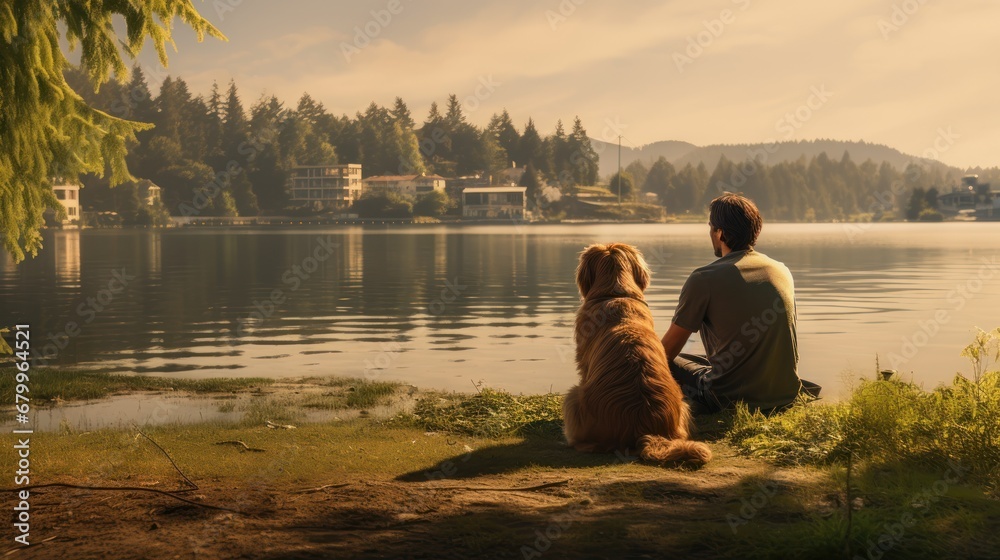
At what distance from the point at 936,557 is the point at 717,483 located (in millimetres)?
1578

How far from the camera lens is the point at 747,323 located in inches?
282

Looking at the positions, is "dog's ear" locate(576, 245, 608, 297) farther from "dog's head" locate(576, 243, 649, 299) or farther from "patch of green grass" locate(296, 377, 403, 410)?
"patch of green grass" locate(296, 377, 403, 410)

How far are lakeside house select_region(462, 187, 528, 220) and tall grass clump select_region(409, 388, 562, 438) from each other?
176 meters

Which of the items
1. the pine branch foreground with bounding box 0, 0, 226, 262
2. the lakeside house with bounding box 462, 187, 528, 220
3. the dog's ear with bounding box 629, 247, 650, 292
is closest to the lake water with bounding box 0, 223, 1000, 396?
the dog's ear with bounding box 629, 247, 650, 292

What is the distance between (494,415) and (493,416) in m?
0.01

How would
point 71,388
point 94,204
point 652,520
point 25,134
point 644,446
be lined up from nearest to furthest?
point 652,520, point 644,446, point 25,134, point 71,388, point 94,204

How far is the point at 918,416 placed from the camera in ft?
21.1

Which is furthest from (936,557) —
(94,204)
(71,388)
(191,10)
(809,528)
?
(94,204)

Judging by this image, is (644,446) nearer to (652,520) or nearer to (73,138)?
(652,520)

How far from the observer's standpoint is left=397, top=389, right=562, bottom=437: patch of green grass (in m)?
7.95

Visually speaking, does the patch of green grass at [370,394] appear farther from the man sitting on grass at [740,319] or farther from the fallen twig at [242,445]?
the man sitting on grass at [740,319]

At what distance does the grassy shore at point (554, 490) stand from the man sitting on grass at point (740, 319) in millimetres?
270

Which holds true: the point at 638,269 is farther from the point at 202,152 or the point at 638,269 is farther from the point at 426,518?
the point at 202,152

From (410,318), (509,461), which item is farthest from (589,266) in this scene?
(410,318)
